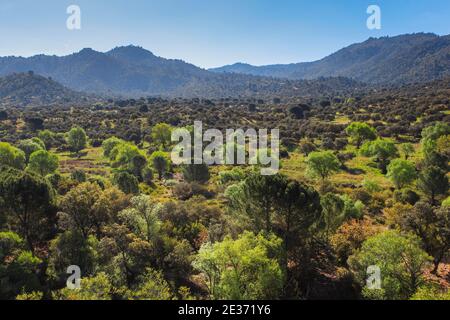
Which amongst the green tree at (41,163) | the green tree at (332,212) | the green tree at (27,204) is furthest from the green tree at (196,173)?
the green tree at (27,204)

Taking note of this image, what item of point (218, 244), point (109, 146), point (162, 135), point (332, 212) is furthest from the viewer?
point (162, 135)

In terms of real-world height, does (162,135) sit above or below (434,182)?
above

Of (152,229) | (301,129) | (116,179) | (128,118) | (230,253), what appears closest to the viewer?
(230,253)

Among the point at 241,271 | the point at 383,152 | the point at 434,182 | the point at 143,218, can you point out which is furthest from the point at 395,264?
the point at 383,152

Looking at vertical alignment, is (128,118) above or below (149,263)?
above

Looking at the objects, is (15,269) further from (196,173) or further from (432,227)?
(196,173)

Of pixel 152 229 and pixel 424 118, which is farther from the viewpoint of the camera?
pixel 424 118
